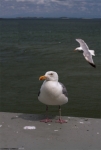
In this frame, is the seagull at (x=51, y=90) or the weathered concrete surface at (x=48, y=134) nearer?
the weathered concrete surface at (x=48, y=134)

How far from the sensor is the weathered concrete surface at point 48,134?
4.04 m

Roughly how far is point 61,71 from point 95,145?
362 inches

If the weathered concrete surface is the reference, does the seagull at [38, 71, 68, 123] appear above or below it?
above

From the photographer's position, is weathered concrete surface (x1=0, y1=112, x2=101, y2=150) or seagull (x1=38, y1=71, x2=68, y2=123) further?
seagull (x1=38, y1=71, x2=68, y2=123)

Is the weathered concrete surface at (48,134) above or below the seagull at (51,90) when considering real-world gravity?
below

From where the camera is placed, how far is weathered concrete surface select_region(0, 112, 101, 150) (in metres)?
4.04

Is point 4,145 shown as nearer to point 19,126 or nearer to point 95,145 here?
point 19,126

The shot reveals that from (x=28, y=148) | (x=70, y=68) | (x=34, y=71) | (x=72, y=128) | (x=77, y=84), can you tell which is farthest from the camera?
(x=70, y=68)

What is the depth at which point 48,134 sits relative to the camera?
4.40 meters

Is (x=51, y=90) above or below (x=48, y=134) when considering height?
above

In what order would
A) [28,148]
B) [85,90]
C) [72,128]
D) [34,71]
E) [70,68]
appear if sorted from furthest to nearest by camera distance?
1. [70,68]
2. [34,71]
3. [85,90]
4. [72,128]
5. [28,148]

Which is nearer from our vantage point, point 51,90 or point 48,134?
point 48,134

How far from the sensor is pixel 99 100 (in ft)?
28.3

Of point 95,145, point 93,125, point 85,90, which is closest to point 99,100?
point 85,90
